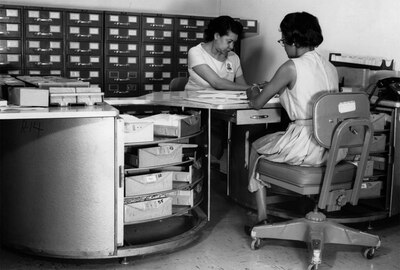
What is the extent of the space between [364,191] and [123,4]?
3497 millimetres

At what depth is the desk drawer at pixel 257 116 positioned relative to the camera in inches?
130

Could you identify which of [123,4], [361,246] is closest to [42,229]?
[361,246]

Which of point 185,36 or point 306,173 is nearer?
point 306,173

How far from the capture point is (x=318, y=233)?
117 inches

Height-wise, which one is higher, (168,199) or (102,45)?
(102,45)

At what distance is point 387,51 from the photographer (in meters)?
3.97

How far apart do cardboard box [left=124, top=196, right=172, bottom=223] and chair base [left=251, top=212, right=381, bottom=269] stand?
1.62 ft

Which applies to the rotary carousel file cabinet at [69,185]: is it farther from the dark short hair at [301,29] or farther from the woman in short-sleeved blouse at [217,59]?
the woman in short-sleeved blouse at [217,59]

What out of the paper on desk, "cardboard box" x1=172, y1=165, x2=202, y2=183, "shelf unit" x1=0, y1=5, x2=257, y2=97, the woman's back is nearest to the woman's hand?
the paper on desk

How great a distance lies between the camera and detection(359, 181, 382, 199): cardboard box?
3478mm

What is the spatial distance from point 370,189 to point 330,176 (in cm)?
75

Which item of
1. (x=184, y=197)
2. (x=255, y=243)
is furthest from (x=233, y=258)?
(x=184, y=197)

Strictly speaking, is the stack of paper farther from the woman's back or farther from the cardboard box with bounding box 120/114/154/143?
the cardboard box with bounding box 120/114/154/143

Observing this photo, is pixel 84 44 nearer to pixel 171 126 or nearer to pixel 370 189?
pixel 171 126
